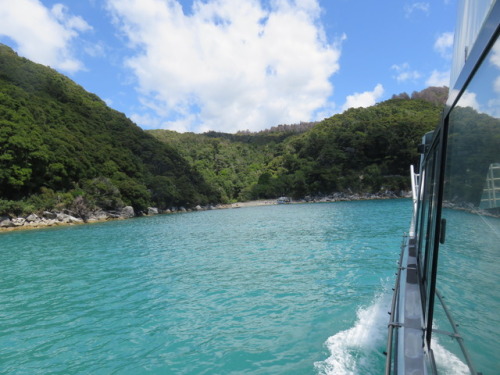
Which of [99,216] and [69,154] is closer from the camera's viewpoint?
[99,216]

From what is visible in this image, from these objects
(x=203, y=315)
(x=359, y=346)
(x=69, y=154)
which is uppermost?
(x=69, y=154)

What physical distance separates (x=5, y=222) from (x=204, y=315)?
44731mm

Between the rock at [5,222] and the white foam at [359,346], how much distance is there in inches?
1855

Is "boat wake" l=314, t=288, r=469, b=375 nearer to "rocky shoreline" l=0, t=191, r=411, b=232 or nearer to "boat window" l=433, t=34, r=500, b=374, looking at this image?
"boat window" l=433, t=34, r=500, b=374

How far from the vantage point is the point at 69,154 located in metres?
57.8

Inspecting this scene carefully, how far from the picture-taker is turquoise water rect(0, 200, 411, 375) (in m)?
5.17

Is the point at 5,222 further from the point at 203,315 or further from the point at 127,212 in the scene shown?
the point at 203,315

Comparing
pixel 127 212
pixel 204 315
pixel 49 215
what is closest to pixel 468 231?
pixel 204 315

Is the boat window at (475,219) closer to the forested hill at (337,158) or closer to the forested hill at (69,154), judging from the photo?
the forested hill at (69,154)

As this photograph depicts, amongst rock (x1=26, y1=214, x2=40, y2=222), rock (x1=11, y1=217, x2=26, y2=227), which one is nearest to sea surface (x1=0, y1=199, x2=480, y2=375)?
rock (x1=11, y1=217, x2=26, y2=227)

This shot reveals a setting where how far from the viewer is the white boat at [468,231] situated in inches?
65.1

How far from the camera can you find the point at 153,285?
1002 cm

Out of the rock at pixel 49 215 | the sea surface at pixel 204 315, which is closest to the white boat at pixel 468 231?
the sea surface at pixel 204 315

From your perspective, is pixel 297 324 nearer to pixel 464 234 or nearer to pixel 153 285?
pixel 464 234
